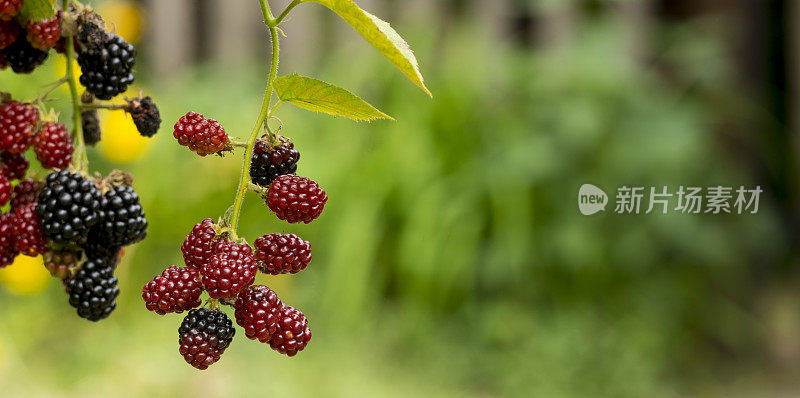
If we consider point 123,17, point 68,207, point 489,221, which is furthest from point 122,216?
point 489,221

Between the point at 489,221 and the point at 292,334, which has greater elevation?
the point at 489,221

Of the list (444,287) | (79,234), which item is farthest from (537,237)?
(79,234)

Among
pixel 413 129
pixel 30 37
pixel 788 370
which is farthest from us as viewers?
pixel 788 370

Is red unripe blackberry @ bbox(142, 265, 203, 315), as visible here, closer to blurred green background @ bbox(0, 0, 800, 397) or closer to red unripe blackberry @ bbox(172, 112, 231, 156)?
red unripe blackberry @ bbox(172, 112, 231, 156)

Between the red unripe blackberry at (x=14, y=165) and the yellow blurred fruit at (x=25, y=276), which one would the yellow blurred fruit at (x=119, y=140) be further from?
the red unripe blackberry at (x=14, y=165)

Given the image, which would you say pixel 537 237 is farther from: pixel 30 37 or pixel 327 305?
pixel 30 37

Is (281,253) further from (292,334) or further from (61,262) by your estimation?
(61,262)

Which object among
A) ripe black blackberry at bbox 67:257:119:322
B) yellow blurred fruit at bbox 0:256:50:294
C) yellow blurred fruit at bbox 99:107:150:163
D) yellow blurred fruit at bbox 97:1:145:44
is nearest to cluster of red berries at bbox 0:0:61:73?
ripe black blackberry at bbox 67:257:119:322
